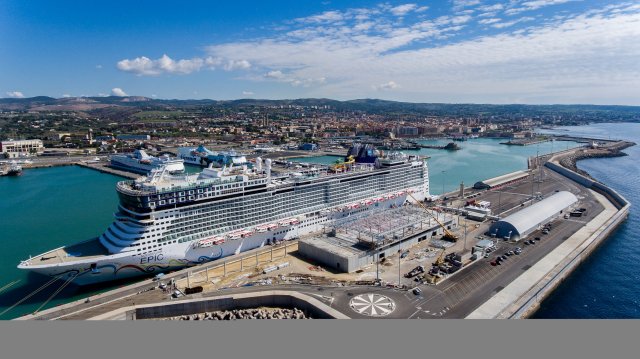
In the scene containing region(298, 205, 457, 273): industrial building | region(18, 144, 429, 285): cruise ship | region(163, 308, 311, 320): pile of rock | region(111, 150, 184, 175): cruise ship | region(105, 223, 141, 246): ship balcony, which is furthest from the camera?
region(111, 150, 184, 175): cruise ship

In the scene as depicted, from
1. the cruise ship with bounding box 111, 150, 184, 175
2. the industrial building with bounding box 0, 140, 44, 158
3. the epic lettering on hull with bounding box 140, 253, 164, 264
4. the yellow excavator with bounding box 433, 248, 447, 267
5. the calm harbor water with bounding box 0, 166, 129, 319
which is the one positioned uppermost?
the industrial building with bounding box 0, 140, 44, 158

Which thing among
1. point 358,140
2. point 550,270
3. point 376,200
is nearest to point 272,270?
point 376,200

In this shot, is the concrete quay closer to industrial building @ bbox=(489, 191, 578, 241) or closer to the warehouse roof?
industrial building @ bbox=(489, 191, 578, 241)

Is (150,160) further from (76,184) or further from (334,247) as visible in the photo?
(334,247)

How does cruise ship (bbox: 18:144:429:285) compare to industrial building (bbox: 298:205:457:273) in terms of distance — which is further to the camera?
industrial building (bbox: 298:205:457:273)

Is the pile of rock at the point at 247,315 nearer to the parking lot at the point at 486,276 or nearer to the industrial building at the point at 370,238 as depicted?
the industrial building at the point at 370,238

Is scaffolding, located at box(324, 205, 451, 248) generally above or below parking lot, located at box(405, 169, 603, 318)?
above

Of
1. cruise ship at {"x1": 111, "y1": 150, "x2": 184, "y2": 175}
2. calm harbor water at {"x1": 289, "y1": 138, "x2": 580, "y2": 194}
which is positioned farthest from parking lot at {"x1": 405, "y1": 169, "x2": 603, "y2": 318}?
cruise ship at {"x1": 111, "y1": 150, "x2": 184, "y2": 175}

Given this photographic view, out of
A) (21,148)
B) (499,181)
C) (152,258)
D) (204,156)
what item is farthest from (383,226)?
(21,148)
